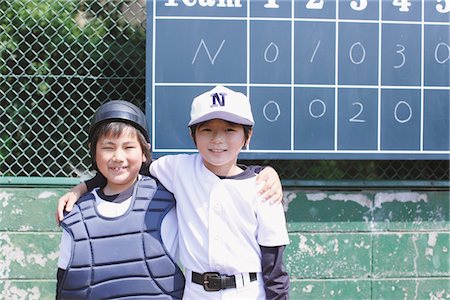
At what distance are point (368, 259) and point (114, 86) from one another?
2252mm

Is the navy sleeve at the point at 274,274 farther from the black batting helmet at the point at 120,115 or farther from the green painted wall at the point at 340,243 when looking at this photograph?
the green painted wall at the point at 340,243

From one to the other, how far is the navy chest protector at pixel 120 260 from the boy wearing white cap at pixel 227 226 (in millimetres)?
121

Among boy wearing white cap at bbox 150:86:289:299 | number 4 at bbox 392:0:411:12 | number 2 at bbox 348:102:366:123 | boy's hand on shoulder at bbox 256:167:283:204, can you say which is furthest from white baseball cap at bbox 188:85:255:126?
number 4 at bbox 392:0:411:12

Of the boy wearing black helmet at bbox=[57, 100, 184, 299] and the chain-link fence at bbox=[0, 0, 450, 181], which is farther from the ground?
the chain-link fence at bbox=[0, 0, 450, 181]

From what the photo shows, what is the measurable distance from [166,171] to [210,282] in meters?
0.52

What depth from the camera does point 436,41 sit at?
4.51m

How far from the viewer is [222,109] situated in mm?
2500

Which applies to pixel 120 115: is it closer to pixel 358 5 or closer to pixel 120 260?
pixel 120 260

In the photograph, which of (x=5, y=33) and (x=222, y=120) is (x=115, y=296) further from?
(x=5, y=33)

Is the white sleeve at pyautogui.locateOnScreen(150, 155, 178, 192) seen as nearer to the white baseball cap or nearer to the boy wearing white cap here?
the boy wearing white cap

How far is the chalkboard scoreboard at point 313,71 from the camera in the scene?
4.26 meters

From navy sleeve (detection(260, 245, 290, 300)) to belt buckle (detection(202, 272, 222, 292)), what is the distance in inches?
7.4

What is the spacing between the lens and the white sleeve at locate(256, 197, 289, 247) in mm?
2486

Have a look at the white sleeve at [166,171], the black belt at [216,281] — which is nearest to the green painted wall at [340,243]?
the white sleeve at [166,171]
